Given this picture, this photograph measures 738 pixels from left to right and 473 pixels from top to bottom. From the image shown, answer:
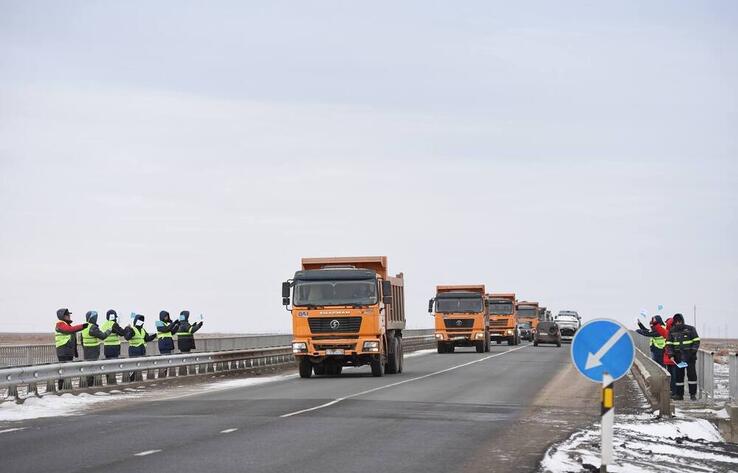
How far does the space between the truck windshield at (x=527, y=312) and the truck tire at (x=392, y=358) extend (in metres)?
52.7

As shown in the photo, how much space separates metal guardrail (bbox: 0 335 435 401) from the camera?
79.7 feet

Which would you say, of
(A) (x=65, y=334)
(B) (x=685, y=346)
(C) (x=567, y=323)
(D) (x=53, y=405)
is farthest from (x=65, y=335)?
(C) (x=567, y=323)

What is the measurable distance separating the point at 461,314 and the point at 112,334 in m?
28.7

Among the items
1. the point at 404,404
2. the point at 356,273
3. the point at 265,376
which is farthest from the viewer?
the point at 265,376

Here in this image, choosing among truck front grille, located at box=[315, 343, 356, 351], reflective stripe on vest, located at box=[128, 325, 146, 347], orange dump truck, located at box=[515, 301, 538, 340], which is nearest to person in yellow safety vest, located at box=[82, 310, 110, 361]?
reflective stripe on vest, located at box=[128, 325, 146, 347]

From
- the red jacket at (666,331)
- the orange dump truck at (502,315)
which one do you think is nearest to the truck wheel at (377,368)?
the red jacket at (666,331)

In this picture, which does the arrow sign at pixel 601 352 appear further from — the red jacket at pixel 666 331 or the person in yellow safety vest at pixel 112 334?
the person in yellow safety vest at pixel 112 334

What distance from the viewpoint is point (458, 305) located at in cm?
5681

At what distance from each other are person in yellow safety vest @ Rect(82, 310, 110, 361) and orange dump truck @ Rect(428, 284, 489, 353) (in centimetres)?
2911

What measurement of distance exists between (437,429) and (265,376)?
19617 mm

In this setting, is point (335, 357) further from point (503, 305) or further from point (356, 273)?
point (503, 305)

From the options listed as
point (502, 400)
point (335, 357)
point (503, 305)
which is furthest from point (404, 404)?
point (503, 305)

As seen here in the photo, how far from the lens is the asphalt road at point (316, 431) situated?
13570mm

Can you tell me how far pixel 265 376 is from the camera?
37.0m
